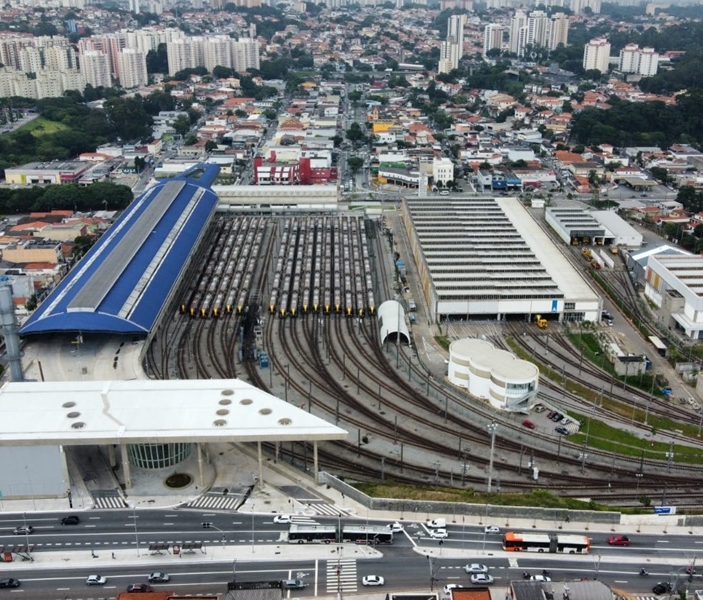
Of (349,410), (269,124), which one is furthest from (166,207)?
(269,124)

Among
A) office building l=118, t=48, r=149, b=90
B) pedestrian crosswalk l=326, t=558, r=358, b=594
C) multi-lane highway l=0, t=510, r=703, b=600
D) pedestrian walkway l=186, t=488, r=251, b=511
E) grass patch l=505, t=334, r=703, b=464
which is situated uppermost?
office building l=118, t=48, r=149, b=90

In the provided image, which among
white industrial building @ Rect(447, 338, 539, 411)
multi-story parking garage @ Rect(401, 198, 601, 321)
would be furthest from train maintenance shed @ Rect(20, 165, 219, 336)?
white industrial building @ Rect(447, 338, 539, 411)

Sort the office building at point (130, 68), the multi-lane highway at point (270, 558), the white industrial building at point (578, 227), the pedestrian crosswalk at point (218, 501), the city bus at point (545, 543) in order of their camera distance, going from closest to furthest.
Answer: the multi-lane highway at point (270, 558), the city bus at point (545, 543), the pedestrian crosswalk at point (218, 501), the white industrial building at point (578, 227), the office building at point (130, 68)

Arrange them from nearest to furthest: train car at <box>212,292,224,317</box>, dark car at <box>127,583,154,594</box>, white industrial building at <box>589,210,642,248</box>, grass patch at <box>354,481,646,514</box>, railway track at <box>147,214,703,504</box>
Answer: dark car at <box>127,583,154,594</box> → grass patch at <box>354,481,646,514</box> → railway track at <box>147,214,703,504</box> → train car at <box>212,292,224,317</box> → white industrial building at <box>589,210,642,248</box>

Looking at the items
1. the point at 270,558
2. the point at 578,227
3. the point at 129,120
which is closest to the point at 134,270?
the point at 270,558

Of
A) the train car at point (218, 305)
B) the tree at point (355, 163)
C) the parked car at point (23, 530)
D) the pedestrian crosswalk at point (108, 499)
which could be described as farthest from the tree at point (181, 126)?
the parked car at point (23, 530)

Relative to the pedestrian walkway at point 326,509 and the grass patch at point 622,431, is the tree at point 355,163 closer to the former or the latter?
the grass patch at point 622,431

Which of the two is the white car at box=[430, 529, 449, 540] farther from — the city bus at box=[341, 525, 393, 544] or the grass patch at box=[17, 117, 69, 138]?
the grass patch at box=[17, 117, 69, 138]

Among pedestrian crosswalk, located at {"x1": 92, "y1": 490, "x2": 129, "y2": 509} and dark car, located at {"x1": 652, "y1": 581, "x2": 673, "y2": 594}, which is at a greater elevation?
dark car, located at {"x1": 652, "y1": 581, "x2": 673, "y2": 594}
